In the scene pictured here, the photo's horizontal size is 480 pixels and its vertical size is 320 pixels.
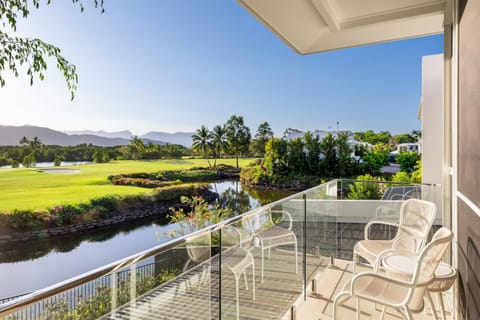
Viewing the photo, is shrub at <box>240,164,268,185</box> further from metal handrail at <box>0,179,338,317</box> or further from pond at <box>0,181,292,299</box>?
metal handrail at <box>0,179,338,317</box>

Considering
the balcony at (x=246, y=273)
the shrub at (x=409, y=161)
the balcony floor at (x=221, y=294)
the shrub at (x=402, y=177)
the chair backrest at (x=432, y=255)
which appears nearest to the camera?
the balcony at (x=246, y=273)

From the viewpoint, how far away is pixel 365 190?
4.61 m

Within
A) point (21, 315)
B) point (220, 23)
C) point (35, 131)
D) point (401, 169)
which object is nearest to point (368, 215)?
point (21, 315)

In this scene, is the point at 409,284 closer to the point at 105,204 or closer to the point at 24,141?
the point at 105,204

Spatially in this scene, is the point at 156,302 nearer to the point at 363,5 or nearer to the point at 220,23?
the point at 363,5

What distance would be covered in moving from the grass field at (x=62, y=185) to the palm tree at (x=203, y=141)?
328 centimetres

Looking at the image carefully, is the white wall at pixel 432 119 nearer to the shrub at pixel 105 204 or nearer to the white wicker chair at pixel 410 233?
the white wicker chair at pixel 410 233

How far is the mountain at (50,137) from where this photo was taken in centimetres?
1788

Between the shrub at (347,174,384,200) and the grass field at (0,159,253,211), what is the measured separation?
1904cm

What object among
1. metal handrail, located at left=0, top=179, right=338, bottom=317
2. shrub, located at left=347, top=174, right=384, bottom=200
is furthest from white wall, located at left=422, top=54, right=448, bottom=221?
metal handrail, located at left=0, top=179, right=338, bottom=317

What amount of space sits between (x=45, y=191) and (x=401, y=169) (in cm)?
2109

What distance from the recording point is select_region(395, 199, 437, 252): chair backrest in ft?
8.80

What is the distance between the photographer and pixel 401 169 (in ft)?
58.4

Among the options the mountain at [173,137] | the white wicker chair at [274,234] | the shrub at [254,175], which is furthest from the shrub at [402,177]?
the mountain at [173,137]
